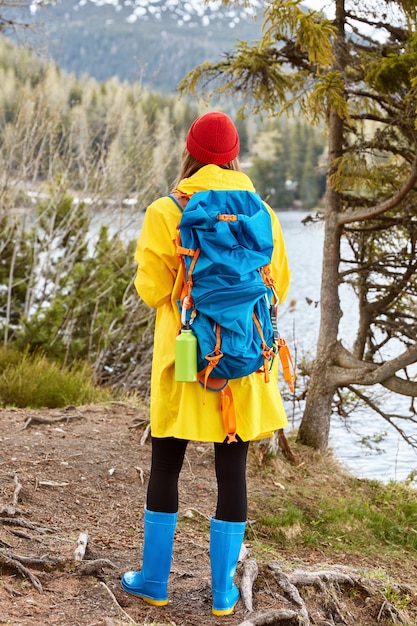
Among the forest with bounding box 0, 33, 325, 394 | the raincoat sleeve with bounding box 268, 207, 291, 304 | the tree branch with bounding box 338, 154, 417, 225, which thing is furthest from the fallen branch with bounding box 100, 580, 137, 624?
the forest with bounding box 0, 33, 325, 394

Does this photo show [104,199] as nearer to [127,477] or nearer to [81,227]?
[81,227]

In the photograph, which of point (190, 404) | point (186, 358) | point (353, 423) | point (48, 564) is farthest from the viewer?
point (353, 423)

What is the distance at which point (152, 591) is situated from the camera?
9.68 feet

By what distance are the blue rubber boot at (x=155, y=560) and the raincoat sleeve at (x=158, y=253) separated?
82 cm

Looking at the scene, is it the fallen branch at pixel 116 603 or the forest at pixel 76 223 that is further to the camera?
the forest at pixel 76 223

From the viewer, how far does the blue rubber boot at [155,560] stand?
286cm

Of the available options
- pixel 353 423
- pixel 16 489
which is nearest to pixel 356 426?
pixel 353 423

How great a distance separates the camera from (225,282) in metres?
2.67

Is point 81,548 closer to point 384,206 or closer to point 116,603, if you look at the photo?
point 116,603

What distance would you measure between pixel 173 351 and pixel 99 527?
5.75 ft

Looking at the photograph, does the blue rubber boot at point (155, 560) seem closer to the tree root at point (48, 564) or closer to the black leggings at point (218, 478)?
the black leggings at point (218, 478)

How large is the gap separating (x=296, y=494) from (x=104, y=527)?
195 cm

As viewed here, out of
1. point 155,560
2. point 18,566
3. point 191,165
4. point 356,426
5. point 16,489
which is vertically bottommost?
point 356,426

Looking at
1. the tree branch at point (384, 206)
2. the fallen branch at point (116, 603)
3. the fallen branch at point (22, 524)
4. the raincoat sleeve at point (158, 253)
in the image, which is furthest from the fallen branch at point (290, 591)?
the tree branch at point (384, 206)
